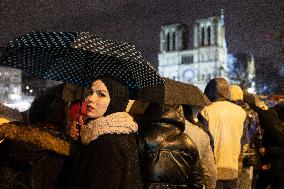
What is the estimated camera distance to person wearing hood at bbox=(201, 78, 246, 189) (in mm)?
5375

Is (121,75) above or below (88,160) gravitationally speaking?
above

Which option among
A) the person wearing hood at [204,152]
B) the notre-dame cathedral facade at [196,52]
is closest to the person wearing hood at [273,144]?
the person wearing hood at [204,152]

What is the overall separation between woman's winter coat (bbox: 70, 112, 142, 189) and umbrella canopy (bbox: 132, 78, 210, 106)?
1458 mm

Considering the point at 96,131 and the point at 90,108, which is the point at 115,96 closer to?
the point at 90,108

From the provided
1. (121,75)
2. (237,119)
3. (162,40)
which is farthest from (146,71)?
(162,40)

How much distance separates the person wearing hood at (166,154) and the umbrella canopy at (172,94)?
60 centimetres

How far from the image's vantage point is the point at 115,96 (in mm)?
2693

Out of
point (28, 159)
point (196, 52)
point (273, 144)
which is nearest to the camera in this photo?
point (28, 159)

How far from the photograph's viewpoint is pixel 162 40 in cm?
9594

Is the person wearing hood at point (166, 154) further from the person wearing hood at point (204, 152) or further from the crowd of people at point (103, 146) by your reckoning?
the person wearing hood at point (204, 152)

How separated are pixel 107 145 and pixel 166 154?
0.94 m

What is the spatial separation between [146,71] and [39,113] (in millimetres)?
918

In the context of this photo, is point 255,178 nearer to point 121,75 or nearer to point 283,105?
point 283,105

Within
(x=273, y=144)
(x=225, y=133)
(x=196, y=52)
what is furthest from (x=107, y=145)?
(x=196, y=52)
